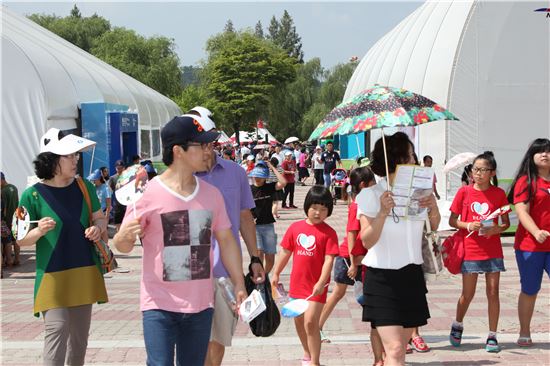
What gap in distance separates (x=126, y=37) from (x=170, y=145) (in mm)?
67795

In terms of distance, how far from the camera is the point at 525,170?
7188 millimetres

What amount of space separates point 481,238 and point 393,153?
7.10 feet

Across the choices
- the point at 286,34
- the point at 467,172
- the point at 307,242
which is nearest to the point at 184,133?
the point at 307,242

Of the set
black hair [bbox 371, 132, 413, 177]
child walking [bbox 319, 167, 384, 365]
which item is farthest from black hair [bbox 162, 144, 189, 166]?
child walking [bbox 319, 167, 384, 365]

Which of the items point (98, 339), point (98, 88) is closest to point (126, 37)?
point (98, 88)

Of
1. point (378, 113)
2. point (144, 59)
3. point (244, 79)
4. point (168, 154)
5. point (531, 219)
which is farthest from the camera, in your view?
point (244, 79)

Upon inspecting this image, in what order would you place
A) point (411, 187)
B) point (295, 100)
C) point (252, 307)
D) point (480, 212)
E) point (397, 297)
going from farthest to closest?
point (295, 100) → point (480, 212) → point (411, 187) → point (397, 297) → point (252, 307)

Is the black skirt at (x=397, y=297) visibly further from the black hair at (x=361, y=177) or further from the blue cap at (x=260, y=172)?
the blue cap at (x=260, y=172)

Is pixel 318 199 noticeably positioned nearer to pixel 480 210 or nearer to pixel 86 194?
pixel 480 210

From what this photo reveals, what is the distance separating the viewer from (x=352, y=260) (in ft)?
21.4

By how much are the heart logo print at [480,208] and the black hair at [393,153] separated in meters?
2.05

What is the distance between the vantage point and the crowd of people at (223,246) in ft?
13.9

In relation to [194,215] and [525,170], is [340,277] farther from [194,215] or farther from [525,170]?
[194,215]

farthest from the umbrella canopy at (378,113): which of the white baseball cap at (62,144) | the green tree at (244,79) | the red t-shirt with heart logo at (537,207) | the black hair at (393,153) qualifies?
the green tree at (244,79)
